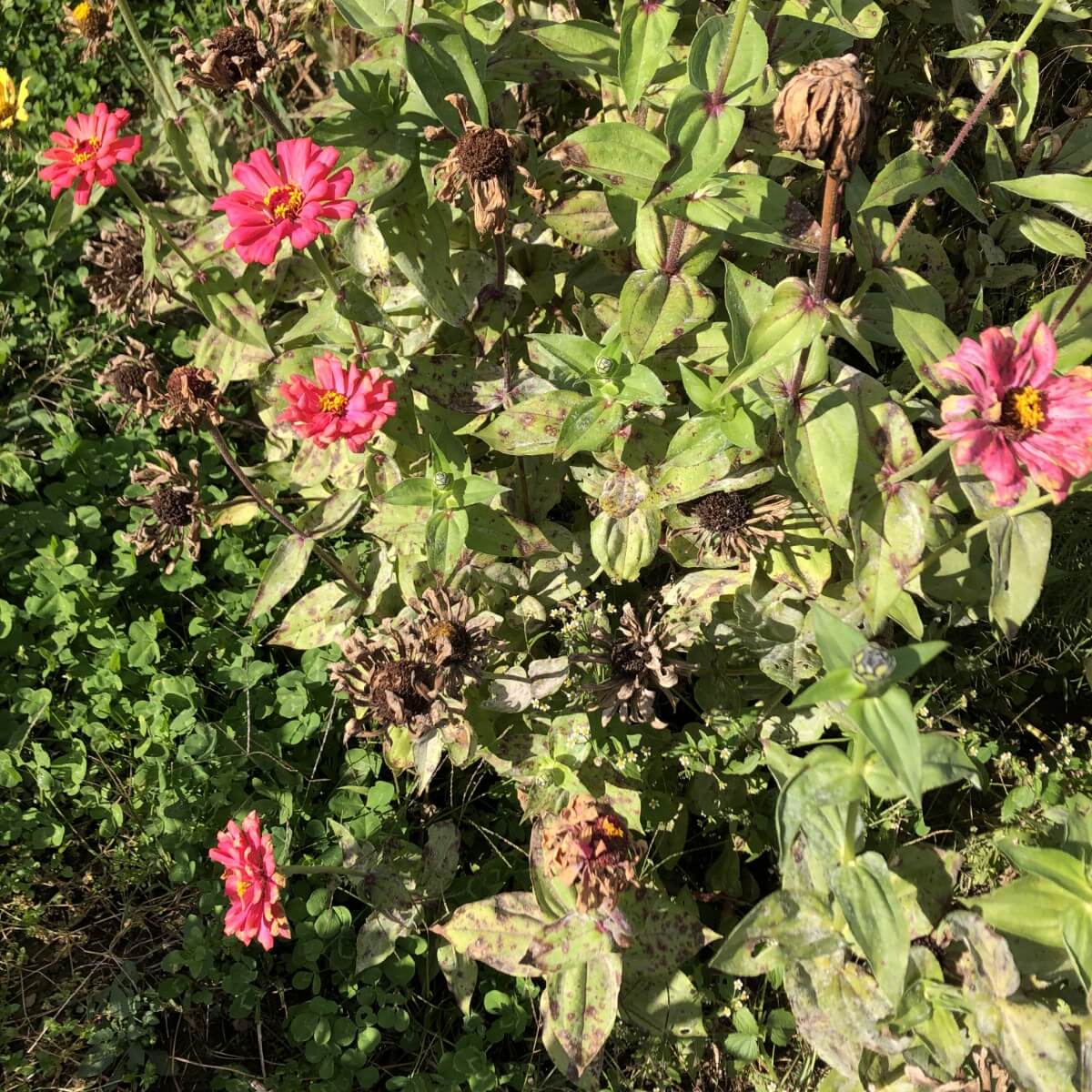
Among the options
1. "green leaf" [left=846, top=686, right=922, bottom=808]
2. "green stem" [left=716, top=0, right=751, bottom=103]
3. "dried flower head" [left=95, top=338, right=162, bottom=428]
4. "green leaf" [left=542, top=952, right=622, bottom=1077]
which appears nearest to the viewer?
"green leaf" [left=846, top=686, right=922, bottom=808]

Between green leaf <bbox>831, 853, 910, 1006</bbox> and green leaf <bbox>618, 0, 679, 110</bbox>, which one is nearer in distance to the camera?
green leaf <bbox>831, 853, 910, 1006</bbox>

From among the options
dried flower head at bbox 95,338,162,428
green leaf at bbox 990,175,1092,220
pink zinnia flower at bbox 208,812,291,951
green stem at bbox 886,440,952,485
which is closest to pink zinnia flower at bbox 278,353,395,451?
dried flower head at bbox 95,338,162,428

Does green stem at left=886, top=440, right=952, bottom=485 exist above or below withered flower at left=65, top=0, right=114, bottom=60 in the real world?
below

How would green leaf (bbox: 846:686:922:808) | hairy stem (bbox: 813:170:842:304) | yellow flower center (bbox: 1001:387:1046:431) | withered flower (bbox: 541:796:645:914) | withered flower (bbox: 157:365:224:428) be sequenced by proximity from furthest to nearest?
withered flower (bbox: 157:365:224:428) < withered flower (bbox: 541:796:645:914) < hairy stem (bbox: 813:170:842:304) < yellow flower center (bbox: 1001:387:1046:431) < green leaf (bbox: 846:686:922:808)

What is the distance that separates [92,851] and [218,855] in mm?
735

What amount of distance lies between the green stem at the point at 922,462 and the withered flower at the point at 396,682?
42.4 inches

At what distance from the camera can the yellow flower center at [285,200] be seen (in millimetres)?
2117

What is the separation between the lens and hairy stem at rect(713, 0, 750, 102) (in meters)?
1.74

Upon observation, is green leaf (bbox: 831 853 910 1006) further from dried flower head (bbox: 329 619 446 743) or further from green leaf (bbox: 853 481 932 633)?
dried flower head (bbox: 329 619 446 743)

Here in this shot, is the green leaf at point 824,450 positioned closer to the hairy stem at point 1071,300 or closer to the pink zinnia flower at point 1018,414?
the pink zinnia flower at point 1018,414

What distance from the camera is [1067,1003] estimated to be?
2023 millimetres

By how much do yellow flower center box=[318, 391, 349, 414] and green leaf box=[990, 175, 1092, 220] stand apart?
1433mm

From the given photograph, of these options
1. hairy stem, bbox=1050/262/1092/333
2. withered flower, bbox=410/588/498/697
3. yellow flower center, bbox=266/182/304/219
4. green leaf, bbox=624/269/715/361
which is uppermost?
yellow flower center, bbox=266/182/304/219

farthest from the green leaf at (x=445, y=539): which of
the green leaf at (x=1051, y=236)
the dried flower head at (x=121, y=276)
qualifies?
the green leaf at (x=1051, y=236)
